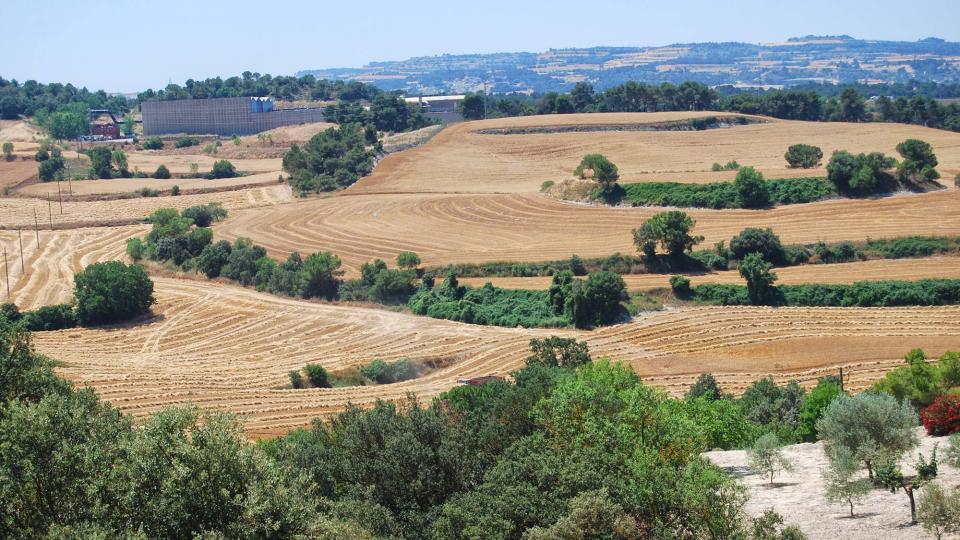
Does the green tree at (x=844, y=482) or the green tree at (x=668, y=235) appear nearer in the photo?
the green tree at (x=844, y=482)

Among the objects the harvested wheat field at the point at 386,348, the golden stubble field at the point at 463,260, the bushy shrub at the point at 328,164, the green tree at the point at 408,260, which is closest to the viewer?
the harvested wheat field at the point at 386,348

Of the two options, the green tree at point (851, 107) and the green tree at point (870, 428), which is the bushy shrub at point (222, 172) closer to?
the green tree at point (851, 107)

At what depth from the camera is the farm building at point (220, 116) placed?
183125 millimetres

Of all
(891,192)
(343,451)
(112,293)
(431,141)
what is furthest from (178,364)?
(431,141)

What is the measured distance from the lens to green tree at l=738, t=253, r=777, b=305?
66.8 m

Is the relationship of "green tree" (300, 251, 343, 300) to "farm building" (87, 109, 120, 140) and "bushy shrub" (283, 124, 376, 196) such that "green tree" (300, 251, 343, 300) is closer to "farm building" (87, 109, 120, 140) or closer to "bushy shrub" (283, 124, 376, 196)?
"bushy shrub" (283, 124, 376, 196)

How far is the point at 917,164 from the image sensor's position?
88.8 m

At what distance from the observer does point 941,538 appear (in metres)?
24.6

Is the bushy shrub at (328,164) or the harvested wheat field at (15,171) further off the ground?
the bushy shrub at (328,164)

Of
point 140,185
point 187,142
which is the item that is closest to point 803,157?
point 140,185

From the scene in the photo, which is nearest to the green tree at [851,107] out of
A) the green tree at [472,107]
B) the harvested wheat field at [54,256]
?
the green tree at [472,107]

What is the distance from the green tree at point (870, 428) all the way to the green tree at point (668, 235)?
1753 inches

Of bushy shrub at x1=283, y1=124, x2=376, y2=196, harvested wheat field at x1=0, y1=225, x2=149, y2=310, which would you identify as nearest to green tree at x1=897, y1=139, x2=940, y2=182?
bushy shrub at x1=283, y1=124, x2=376, y2=196

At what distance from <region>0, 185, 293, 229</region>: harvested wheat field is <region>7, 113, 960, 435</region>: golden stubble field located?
0.43 meters
